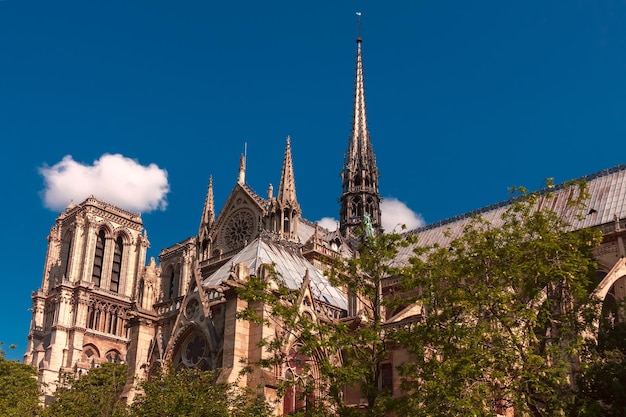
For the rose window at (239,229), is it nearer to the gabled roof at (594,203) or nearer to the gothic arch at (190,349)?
the gabled roof at (594,203)

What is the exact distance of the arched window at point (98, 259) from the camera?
3650 inches

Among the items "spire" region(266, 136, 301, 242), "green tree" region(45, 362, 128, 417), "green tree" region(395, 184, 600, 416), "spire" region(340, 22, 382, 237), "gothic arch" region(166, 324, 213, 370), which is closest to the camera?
"green tree" region(395, 184, 600, 416)

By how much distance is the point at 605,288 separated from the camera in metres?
29.8

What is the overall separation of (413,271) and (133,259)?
3193 inches

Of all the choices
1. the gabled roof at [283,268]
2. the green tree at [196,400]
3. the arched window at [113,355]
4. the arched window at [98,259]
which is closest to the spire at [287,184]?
the gabled roof at [283,268]

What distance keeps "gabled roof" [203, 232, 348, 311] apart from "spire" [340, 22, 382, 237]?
25859mm

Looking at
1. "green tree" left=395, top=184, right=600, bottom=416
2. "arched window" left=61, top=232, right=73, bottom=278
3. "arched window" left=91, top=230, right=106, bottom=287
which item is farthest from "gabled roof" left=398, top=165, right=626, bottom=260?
"arched window" left=61, top=232, right=73, bottom=278

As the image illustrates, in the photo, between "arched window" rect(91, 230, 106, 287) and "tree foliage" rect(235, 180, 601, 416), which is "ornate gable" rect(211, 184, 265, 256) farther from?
"arched window" rect(91, 230, 106, 287)

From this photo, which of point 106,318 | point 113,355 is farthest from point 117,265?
point 113,355

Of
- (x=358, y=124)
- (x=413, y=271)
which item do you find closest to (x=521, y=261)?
(x=413, y=271)

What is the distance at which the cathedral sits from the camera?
91.4 feet

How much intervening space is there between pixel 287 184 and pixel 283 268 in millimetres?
24977

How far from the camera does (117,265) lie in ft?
315

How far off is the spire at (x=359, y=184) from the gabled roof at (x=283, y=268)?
25.9 m
